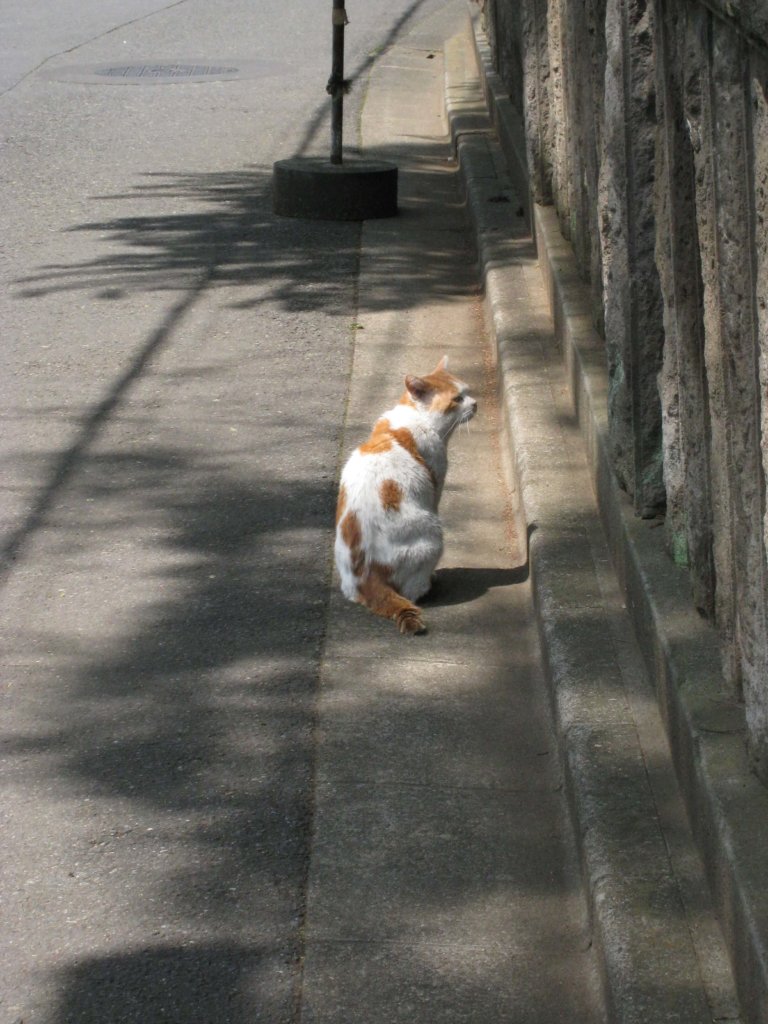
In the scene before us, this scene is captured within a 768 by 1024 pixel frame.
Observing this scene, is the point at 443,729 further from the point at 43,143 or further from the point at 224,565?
the point at 43,143

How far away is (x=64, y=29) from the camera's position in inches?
758

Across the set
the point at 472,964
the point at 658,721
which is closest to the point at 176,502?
the point at 658,721

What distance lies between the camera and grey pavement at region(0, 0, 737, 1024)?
316cm

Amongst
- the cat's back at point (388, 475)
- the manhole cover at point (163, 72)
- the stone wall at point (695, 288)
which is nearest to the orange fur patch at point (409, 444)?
the cat's back at point (388, 475)

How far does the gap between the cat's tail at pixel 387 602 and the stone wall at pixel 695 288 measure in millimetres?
751

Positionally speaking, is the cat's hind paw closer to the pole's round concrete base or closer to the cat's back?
the cat's back

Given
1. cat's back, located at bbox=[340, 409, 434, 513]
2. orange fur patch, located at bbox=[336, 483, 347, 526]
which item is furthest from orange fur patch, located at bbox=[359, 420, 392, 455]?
orange fur patch, located at bbox=[336, 483, 347, 526]

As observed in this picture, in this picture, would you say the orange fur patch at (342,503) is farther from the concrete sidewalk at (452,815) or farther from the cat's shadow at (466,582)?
the cat's shadow at (466,582)

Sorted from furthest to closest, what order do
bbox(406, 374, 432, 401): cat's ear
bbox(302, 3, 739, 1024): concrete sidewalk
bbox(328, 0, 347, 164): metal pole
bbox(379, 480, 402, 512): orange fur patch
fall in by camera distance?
bbox(328, 0, 347, 164): metal pole
bbox(406, 374, 432, 401): cat's ear
bbox(379, 480, 402, 512): orange fur patch
bbox(302, 3, 739, 1024): concrete sidewalk

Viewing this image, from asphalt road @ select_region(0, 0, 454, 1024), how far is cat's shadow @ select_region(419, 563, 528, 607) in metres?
0.40

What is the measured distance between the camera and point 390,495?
479 centimetres

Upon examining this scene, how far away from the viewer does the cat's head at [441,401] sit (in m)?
5.23

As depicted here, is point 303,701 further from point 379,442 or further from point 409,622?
point 379,442

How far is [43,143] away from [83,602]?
840 centimetres
